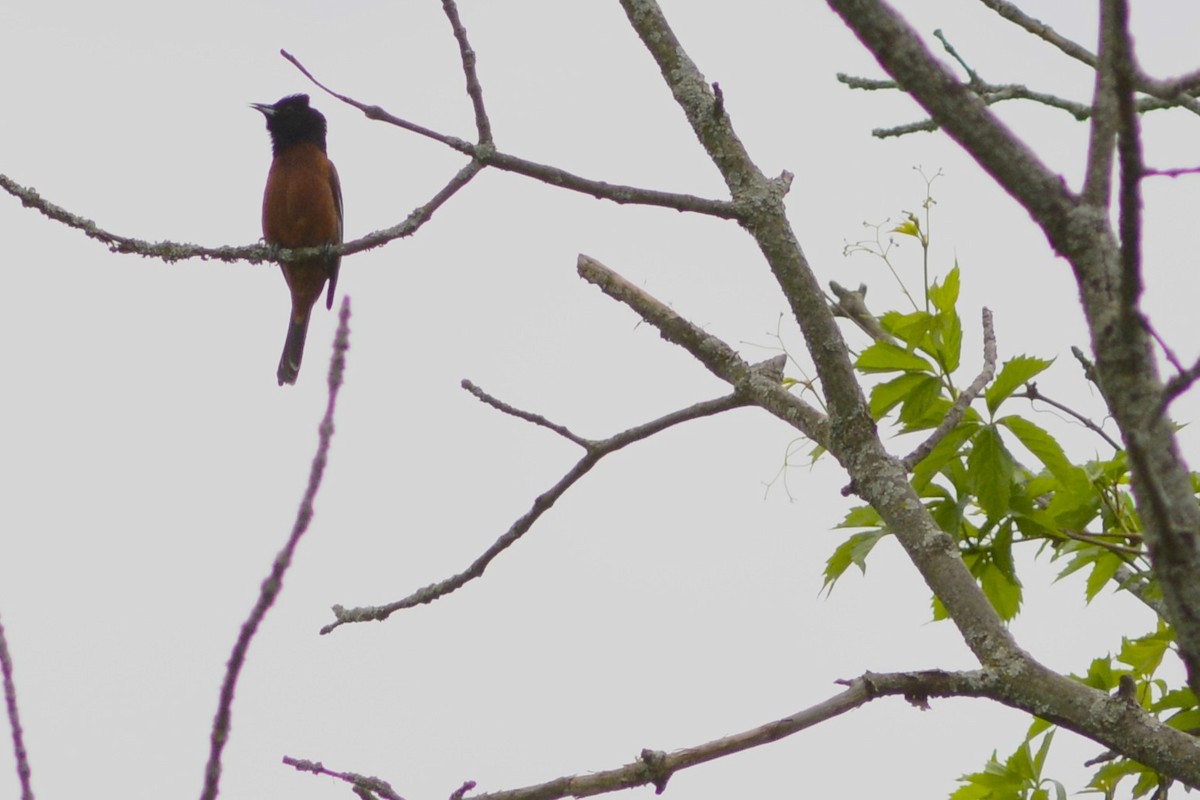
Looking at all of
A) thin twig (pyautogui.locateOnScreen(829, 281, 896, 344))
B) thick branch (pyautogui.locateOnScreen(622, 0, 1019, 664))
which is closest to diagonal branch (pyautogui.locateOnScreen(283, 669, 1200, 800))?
thick branch (pyautogui.locateOnScreen(622, 0, 1019, 664))

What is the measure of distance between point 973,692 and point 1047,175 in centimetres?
118

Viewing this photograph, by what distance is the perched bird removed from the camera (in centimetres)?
761

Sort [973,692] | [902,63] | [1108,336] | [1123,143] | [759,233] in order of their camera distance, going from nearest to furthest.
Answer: [1123,143]
[1108,336]
[902,63]
[973,692]
[759,233]

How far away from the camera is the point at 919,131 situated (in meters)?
3.69

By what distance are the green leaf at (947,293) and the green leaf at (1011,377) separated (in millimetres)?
232

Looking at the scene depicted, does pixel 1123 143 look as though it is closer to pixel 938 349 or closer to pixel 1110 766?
pixel 938 349

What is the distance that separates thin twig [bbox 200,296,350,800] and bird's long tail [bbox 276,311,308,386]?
7555 millimetres

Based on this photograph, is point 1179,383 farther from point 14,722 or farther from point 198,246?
point 198,246

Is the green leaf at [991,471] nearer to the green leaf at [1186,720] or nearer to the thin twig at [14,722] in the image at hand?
the green leaf at [1186,720]

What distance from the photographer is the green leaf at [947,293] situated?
3.55m

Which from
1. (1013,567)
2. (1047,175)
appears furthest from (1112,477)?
(1047,175)

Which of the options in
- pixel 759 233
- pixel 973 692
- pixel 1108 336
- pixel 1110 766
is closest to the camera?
pixel 1108 336

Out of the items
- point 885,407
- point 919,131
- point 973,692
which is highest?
point 919,131

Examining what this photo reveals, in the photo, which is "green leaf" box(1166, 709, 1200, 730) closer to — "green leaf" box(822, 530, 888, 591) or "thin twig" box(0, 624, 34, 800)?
"green leaf" box(822, 530, 888, 591)
